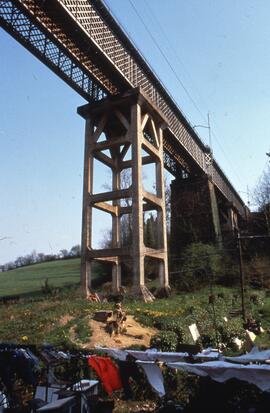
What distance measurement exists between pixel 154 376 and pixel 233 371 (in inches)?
75.6

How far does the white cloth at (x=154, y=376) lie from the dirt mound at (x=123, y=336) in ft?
16.3

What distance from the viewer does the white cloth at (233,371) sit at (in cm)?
658

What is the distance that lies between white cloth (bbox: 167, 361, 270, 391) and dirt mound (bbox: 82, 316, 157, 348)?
6236mm

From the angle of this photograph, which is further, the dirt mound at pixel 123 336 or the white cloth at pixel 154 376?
the dirt mound at pixel 123 336

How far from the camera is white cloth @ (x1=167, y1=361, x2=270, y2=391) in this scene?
658 cm

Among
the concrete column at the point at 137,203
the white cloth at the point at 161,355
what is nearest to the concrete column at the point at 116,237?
Answer: the concrete column at the point at 137,203

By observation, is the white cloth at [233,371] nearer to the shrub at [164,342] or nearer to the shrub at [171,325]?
the shrub at [164,342]

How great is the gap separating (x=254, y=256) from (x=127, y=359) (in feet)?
108

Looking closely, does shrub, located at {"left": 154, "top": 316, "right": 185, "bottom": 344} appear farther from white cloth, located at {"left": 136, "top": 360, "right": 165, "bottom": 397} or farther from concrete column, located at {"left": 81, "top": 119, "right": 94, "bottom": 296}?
concrete column, located at {"left": 81, "top": 119, "right": 94, "bottom": 296}

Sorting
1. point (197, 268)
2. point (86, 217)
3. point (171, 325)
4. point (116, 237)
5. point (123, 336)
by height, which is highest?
point (86, 217)

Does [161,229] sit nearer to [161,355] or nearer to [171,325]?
[171,325]

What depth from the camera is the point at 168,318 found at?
1648cm

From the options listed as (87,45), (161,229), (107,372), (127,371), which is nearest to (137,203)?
(161,229)

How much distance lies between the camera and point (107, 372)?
27.4ft
